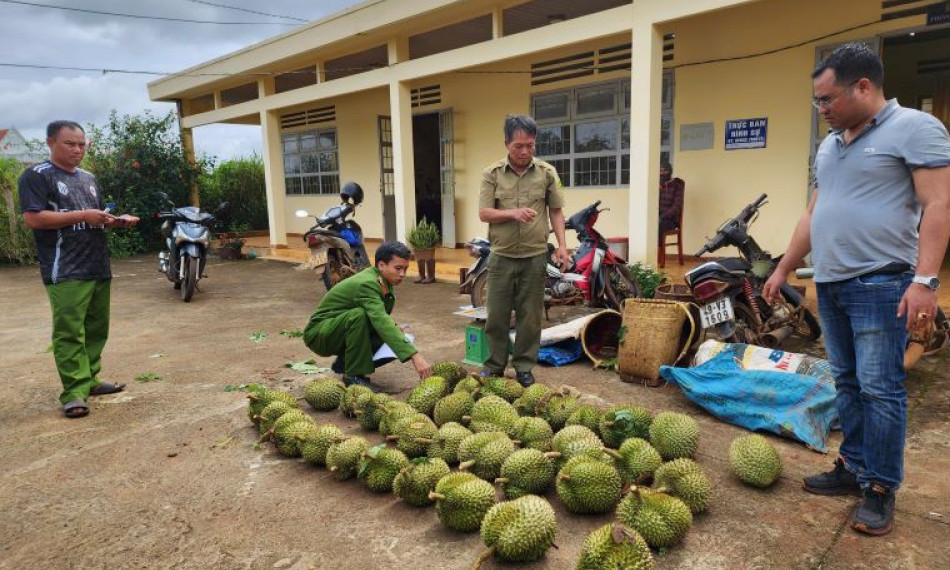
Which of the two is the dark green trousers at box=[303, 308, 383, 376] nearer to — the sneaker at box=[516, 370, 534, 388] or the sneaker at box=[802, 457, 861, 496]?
the sneaker at box=[516, 370, 534, 388]

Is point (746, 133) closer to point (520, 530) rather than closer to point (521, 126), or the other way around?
point (521, 126)

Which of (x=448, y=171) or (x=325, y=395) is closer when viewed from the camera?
(x=325, y=395)

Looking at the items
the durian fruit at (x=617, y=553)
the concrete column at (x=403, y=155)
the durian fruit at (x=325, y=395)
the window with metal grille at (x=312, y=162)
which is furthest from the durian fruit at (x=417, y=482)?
the window with metal grille at (x=312, y=162)

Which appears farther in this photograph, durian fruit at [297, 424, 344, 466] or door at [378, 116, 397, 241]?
door at [378, 116, 397, 241]

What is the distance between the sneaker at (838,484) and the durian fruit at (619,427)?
744 mm

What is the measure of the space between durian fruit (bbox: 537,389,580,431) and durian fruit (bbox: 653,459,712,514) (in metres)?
0.72

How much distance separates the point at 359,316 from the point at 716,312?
249cm

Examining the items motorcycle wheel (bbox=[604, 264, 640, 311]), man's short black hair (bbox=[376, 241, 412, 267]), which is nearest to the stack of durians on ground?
man's short black hair (bbox=[376, 241, 412, 267])

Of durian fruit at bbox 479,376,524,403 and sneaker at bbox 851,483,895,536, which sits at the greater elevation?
durian fruit at bbox 479,376,524,403

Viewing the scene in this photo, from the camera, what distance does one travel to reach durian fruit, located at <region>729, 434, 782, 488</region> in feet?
8.51

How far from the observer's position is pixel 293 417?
10.2 ft

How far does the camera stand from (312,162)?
14344mm

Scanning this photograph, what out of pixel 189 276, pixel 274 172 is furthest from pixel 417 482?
pixel 274 172

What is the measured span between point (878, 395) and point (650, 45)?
5.19 metres
